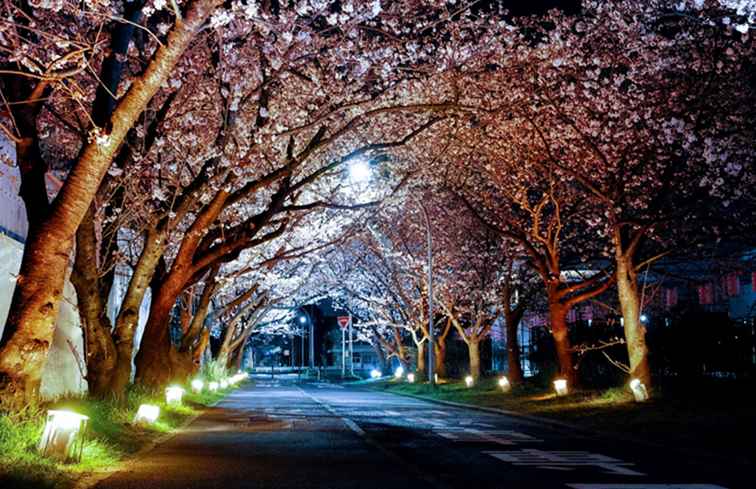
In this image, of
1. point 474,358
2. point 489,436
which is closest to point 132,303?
point 489,436

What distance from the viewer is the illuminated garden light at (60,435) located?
31.9ft

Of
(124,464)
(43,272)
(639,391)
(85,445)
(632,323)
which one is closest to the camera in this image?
(43,272)

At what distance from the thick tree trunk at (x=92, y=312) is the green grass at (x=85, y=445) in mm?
494

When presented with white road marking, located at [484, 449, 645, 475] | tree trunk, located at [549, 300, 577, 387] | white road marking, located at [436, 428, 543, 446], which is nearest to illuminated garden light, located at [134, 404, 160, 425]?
white road marking, located at [436, 428, 543, 446]

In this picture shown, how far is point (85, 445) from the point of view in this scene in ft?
37.0

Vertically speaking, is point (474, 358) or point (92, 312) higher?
point (92, 312)

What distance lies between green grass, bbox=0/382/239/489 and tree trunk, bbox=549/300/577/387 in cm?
1372

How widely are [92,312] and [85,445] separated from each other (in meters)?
4.71

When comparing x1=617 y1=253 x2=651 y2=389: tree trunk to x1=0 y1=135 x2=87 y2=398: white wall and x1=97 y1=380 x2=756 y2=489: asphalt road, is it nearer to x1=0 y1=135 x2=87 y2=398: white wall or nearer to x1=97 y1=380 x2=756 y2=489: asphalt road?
x1=97 y1=380 x2=756 y2=489: asphalt road

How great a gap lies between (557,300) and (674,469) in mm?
15685

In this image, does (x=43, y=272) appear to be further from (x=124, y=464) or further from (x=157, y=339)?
(x=157, y=339)

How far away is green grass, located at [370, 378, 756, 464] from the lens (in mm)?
14797

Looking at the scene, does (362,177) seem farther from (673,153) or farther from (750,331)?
(750,331)

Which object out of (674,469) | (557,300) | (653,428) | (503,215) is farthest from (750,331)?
(674,469)
